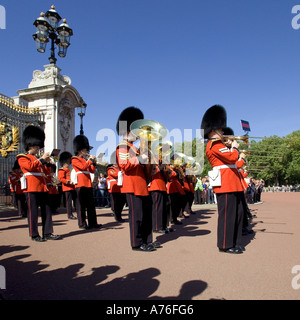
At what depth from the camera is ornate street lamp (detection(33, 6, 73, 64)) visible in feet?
43.4

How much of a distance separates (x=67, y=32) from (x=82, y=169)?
977 centimetres

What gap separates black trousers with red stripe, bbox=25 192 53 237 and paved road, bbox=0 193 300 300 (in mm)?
290

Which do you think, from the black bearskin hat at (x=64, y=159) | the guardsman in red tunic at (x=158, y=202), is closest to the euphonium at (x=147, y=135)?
the guardsman in red tunic at (x=158, y=202)

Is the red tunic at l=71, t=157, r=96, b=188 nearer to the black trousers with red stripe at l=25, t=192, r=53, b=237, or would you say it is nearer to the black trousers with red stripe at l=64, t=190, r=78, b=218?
the black trousers with red stripe at l=25, t=192, r=53, b=237

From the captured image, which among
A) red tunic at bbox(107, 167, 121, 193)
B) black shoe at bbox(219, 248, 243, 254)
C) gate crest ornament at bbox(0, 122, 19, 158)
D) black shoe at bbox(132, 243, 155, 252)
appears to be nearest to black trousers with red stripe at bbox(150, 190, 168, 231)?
black shoe at bbox(132, 243, 155, 252)

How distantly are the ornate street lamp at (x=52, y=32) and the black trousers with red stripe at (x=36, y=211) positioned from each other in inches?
407

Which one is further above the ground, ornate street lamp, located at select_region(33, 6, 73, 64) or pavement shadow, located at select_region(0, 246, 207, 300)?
ornate street lamp, located at select_region(33, 6, 73, 64)

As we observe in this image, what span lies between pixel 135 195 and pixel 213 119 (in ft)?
6.06

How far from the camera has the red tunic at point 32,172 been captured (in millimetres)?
5391

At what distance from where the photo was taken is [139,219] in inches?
177

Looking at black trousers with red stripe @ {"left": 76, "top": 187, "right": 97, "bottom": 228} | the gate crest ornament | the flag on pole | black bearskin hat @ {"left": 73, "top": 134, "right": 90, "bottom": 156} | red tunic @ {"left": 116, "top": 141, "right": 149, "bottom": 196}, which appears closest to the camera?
red tunic @ {"left": 116, "top": 141, "right": 149, "bottom": 196}

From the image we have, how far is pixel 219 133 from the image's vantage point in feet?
15.9

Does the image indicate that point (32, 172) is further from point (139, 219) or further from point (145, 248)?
point (145, 248)

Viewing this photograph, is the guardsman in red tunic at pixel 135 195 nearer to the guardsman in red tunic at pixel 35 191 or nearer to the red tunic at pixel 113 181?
the guardsman in red tunic at pixel 35 191
